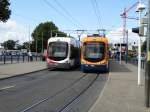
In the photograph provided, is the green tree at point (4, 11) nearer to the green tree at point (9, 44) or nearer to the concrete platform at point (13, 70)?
the concrete platform at point (13, 70)

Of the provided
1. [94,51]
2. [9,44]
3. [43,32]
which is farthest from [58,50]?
[9,44]

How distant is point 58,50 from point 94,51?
4.23m

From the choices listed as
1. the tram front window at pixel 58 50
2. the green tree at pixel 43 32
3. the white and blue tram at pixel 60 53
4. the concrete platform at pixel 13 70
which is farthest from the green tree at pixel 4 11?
the green tree at pixel 43 32

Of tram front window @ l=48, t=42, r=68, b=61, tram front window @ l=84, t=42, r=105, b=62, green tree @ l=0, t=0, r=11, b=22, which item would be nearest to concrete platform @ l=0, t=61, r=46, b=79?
tram front window @ l=48, t=42, r=68, b=61

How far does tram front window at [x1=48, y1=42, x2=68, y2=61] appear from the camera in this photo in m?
38.4

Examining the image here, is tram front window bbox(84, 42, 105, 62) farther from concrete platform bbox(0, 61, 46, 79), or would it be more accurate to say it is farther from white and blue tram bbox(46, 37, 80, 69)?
concrete platform bbox(0, 61, 46, 79)

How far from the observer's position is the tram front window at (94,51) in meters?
35.9

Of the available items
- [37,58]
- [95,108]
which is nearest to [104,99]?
[95,108]

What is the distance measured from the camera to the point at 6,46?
196000 millimetres

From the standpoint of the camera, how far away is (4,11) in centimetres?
5312

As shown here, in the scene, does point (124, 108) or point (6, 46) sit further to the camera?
point (6, 46)

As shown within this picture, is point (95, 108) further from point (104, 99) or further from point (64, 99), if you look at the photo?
point (64, 99)

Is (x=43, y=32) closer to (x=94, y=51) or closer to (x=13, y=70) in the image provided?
(x=94, y=51)

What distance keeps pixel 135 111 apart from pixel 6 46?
187m
